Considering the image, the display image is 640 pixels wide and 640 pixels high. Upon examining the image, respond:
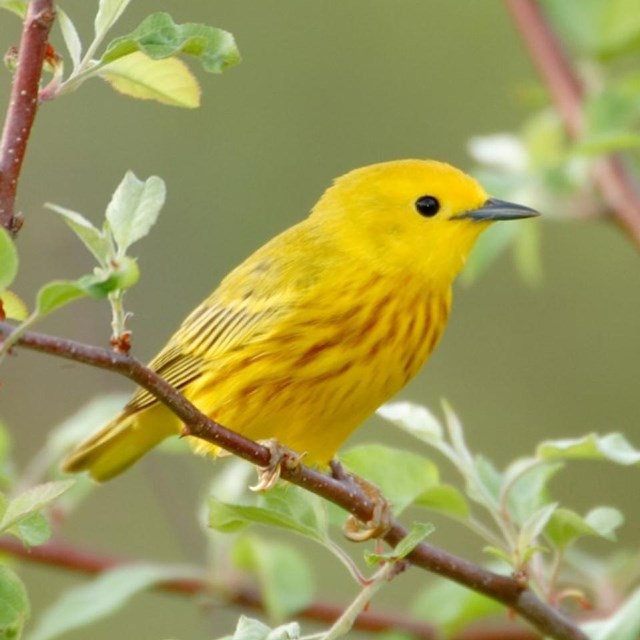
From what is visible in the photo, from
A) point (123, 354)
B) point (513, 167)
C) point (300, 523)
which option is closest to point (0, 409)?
point (513, 167)

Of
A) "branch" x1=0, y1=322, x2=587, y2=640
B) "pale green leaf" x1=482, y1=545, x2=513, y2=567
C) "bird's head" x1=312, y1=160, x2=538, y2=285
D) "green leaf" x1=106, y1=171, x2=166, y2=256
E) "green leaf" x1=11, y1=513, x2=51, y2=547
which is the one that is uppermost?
"bird's head" x1=312, y1=160, x2=538, y2=285

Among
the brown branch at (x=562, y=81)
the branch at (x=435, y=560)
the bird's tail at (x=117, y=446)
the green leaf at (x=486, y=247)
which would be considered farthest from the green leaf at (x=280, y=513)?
the brown branch at (x=562, y=81)

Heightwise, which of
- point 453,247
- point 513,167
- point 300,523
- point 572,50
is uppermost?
point 572,50

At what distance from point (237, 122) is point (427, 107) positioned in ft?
4.77

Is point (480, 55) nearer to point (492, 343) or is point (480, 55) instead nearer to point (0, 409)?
point (492, 343)

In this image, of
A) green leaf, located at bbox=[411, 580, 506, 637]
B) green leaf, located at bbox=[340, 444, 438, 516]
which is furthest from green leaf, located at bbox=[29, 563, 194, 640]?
green leaf, located at bbox=[340, 444, 438, 516]

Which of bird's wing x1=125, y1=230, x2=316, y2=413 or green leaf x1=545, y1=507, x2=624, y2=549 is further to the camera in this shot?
bird's wing x1=125, y1=230, x2=316, y2=413

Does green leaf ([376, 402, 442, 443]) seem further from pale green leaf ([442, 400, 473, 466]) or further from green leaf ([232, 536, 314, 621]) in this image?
green leaf ([232, 536, 314, 621])

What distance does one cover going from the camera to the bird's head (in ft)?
14.8

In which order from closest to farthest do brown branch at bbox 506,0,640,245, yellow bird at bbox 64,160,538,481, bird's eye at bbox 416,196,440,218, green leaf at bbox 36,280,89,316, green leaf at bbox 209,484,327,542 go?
green leaf at bbox 36,280,89,316 < green leaf at bbox 209,484,327,542 < yellow bird at bbox 64,160,538,481 < bird's eye at bbox 416,196,440,218 < brown branch at bbox 506,0,640,245

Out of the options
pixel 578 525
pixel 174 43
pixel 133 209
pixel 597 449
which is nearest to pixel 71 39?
pixel 174 43

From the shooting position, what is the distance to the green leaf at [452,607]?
3.87 m

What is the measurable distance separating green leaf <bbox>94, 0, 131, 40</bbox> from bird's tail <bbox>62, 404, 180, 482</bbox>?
208 cm

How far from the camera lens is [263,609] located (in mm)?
4664
